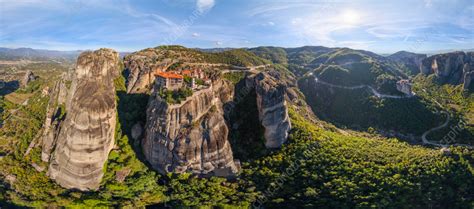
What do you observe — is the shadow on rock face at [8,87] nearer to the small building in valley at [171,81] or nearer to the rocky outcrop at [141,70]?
the rocky outcrop at [141,70]

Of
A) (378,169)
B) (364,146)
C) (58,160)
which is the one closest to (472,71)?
(364,146)

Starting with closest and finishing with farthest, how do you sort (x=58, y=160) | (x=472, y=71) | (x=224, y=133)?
(x=58, y=160)
(x=224, y=133)
(x=472, y=71)

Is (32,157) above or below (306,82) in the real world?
below

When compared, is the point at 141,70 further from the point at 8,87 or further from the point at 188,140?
the point at 8,87

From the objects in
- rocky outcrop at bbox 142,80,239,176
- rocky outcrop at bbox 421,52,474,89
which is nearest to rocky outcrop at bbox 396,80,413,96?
rocky outcrop at bbox 421,52,474,89

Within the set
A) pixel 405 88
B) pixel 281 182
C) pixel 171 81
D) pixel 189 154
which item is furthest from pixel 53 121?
pixel 405 88

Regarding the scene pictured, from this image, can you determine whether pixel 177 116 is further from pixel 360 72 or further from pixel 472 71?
pixel 472 71

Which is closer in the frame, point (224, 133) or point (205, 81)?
point (224, 133)
